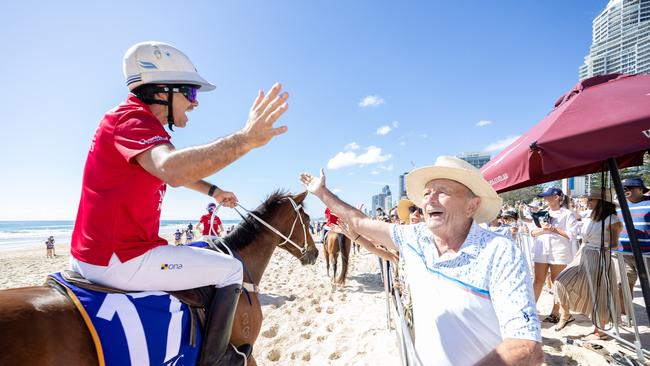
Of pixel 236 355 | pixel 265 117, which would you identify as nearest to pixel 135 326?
pixel 236 355

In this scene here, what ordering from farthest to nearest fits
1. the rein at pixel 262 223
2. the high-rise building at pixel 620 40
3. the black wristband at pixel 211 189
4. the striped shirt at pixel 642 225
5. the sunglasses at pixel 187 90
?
the high-rise building at pixel 620 40 < the striped shirt at pixel 642 225 < the black wristband at pixel 211 189 < the rein at pixel 262 223 < the sunglasses at pixel 187 90

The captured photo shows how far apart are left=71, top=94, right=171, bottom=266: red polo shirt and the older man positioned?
1784mm

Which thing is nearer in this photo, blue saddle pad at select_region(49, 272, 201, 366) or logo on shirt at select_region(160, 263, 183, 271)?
blue saddle pad at select_region(49, 272, 201, 366)

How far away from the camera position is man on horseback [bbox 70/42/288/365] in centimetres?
150

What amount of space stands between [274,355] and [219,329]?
2526 mm

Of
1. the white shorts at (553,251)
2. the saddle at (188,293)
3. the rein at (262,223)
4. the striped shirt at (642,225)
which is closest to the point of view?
the saddle at (188,293)

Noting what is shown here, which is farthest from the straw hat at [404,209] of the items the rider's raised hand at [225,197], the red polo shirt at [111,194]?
the red polo shirt at [111,194]

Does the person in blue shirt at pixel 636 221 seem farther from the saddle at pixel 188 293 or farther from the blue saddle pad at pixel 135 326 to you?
the blue saddle pad at pixel 135 326

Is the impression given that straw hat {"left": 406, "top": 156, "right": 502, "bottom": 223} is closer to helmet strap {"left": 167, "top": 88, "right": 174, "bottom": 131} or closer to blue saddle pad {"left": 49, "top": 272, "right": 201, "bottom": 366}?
helmet strap {"left": 167, "top": 88, "right": 174, "bottom": 131}

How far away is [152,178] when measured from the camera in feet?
6.19

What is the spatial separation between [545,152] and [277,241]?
10.1ft

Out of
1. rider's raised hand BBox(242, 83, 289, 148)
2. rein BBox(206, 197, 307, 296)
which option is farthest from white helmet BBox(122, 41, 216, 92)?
rein BBox(206, 197, 307, 296)

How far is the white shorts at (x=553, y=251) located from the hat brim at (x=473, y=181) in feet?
14.9

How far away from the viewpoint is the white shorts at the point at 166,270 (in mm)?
1798
